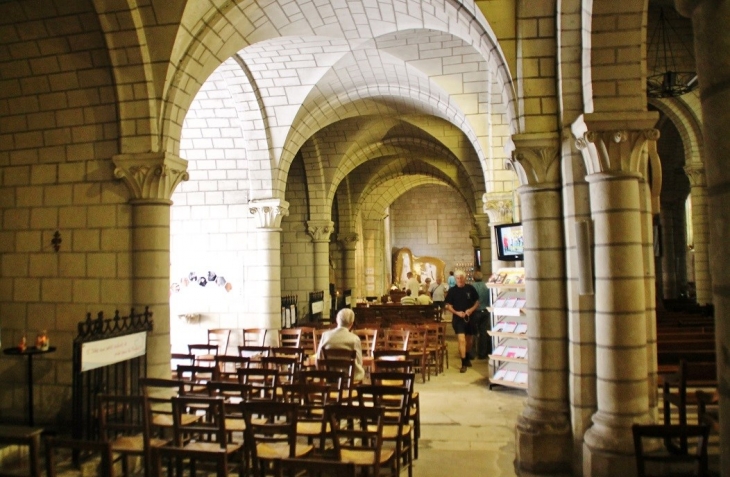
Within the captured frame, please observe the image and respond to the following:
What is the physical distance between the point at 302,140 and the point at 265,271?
2.52 m

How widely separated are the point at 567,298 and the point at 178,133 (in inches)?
180

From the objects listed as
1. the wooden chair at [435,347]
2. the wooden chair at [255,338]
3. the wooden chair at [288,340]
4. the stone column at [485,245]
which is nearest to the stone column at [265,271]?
the wooden chair at [255,338]

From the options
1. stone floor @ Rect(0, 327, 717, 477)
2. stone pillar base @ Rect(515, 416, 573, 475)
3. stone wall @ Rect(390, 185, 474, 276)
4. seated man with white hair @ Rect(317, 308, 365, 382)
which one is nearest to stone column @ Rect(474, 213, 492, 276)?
stone floor @ Rect(0, 327, 717, 477)

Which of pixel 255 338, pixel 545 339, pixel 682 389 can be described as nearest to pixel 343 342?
pixel 545 339

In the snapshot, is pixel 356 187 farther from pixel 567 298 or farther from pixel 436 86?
pixel 567 298

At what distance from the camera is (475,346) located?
11289mm

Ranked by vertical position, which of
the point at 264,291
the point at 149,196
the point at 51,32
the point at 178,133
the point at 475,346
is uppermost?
the point at 51,32

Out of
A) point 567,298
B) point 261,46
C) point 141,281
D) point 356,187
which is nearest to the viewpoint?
point 567,298

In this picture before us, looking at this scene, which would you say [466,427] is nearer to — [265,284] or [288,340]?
[288,340]

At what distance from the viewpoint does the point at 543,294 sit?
16.4 ft

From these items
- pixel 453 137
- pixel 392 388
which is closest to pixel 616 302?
pixel 392 388

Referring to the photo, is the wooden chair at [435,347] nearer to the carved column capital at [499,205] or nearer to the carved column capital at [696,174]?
the carved column capital at [499,205]

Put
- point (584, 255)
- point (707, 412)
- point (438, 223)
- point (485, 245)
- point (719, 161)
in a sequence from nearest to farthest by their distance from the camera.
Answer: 1. point (719, 161)
2. point (707, 412)
3. point (584, 255)
4. point (485, 245)
5. point (438, 223)

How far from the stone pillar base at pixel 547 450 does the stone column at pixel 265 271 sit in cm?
625
